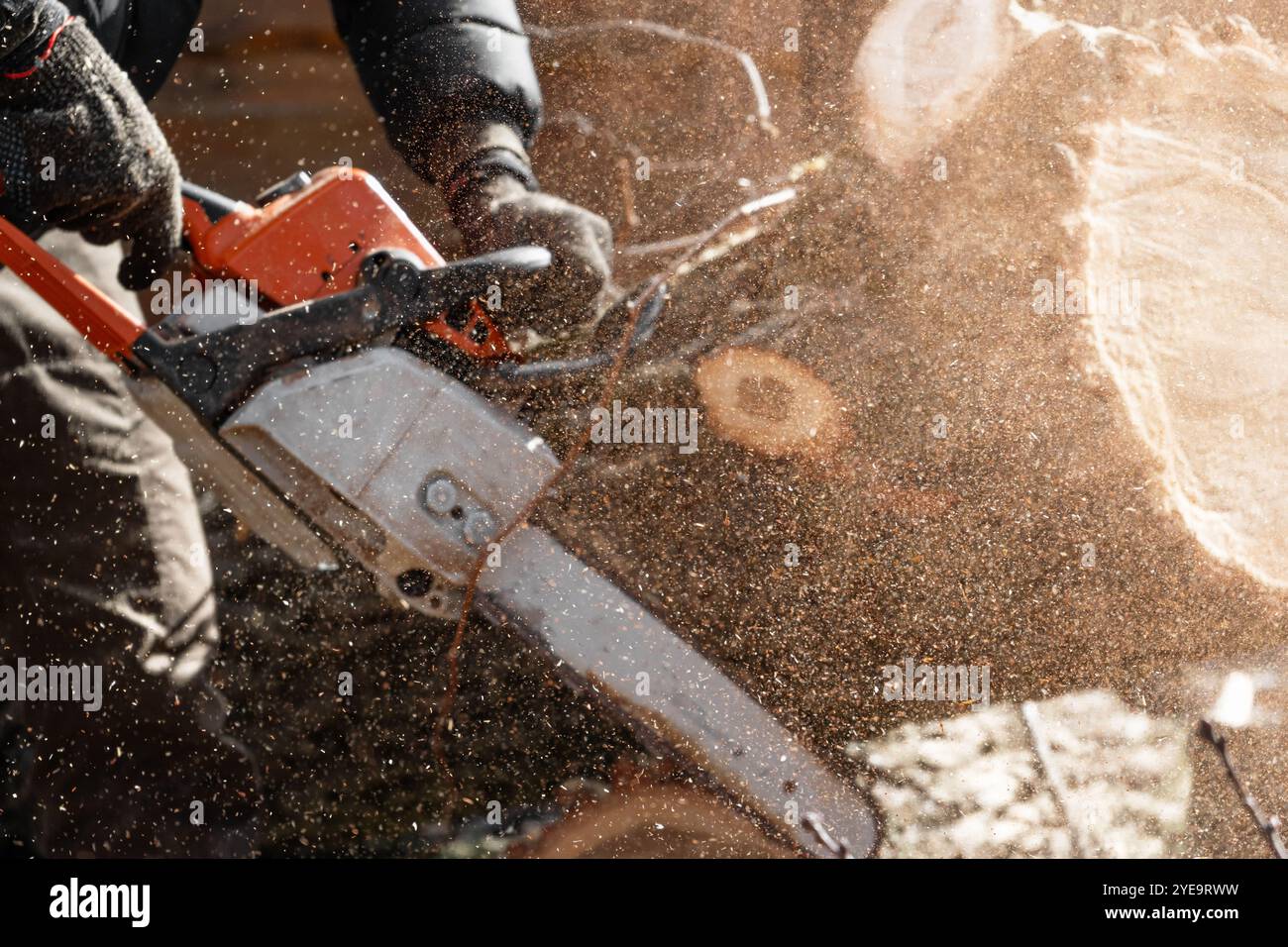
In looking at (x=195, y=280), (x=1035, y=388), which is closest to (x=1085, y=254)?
(x=1035, y=388)

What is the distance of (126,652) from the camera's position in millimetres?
2125

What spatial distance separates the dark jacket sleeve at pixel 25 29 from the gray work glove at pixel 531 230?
2.41 ft

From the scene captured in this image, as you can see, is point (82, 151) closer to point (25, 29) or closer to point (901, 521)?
point (25, 29)

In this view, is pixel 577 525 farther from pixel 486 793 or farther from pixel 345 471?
pixel 486 793

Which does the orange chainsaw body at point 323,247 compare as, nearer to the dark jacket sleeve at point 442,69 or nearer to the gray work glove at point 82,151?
the gray work glove at point 82,151

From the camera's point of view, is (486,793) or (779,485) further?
(486,793)

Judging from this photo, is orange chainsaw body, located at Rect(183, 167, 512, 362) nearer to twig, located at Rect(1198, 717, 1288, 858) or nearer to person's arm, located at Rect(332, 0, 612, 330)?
person's arm, located at Rect(332, 0, 612, 330)

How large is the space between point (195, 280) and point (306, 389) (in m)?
0.43

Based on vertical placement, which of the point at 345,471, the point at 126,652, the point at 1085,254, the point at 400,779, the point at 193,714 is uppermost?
the point at 1085,254

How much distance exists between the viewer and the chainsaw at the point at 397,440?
1568 millimetres
